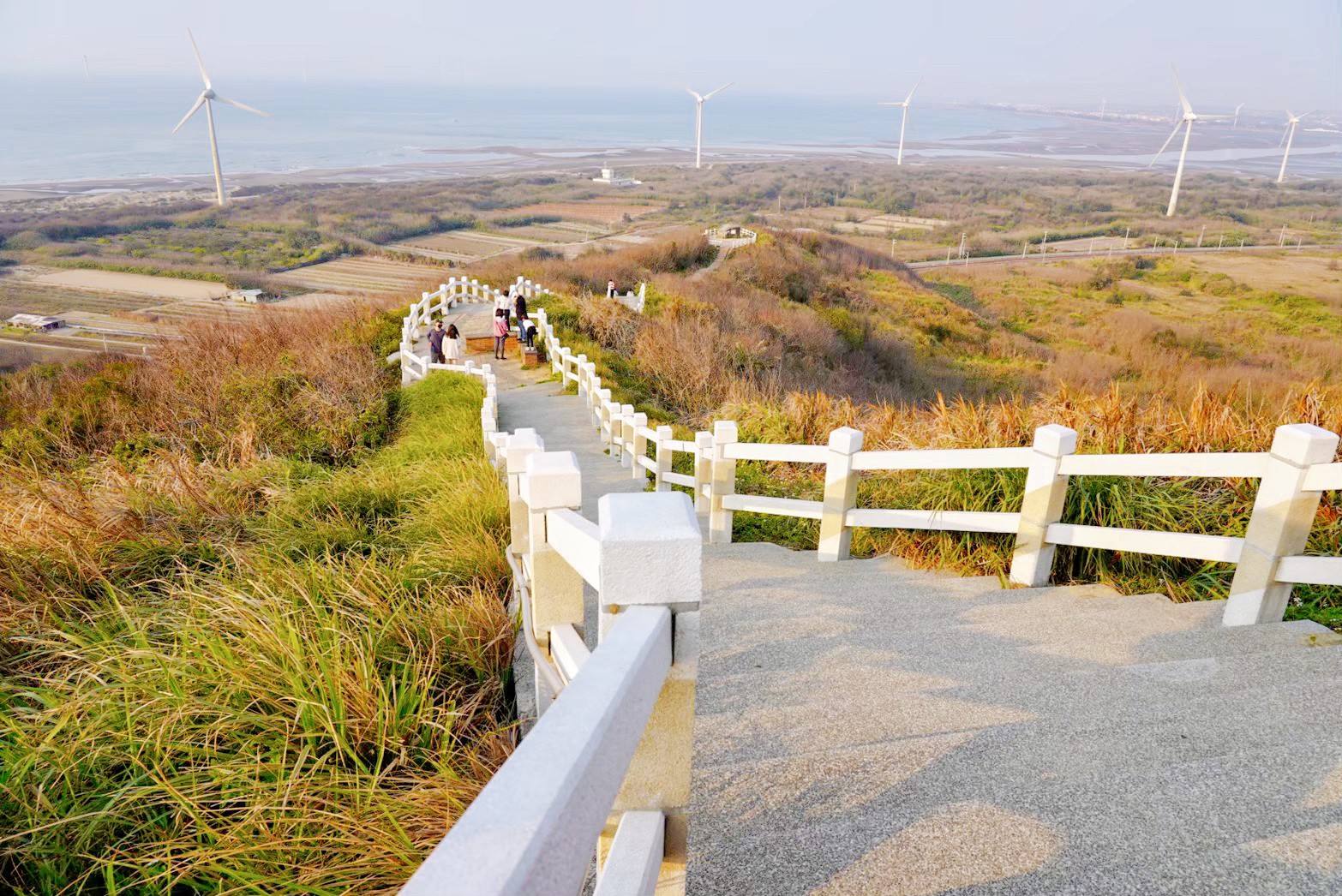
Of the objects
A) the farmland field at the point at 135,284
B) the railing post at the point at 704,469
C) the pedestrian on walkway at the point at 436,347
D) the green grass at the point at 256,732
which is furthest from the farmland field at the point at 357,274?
the green grass at the point at 256,732

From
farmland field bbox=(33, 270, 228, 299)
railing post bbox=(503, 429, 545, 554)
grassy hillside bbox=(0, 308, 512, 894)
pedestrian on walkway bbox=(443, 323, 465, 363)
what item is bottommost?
farmland field bbox=(33, 270, 228, 299)

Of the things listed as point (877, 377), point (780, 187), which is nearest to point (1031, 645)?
point (877, 377)

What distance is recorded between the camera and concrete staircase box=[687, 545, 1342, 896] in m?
2.62

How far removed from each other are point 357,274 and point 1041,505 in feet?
298

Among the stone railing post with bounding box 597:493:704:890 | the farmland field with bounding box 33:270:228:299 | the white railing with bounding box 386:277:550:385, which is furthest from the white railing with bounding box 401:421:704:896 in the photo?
the farmland field with bounding box 33:270:228:299

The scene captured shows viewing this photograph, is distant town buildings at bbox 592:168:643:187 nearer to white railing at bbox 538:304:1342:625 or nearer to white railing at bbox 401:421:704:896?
white railing at bbox 538:304:1342:625

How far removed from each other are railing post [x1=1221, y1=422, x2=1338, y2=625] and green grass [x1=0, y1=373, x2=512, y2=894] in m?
4.22

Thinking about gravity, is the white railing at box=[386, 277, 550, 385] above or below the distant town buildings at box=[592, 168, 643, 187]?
above

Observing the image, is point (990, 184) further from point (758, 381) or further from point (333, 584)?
point (333, 584)

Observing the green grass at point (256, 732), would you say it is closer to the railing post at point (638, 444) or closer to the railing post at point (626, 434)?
the railing post at point (638, 444)

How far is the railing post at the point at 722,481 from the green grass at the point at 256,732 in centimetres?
313

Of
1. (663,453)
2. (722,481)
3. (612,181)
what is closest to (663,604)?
(722,481)

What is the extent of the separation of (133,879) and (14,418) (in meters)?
18.0

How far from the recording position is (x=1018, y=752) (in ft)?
11.0
